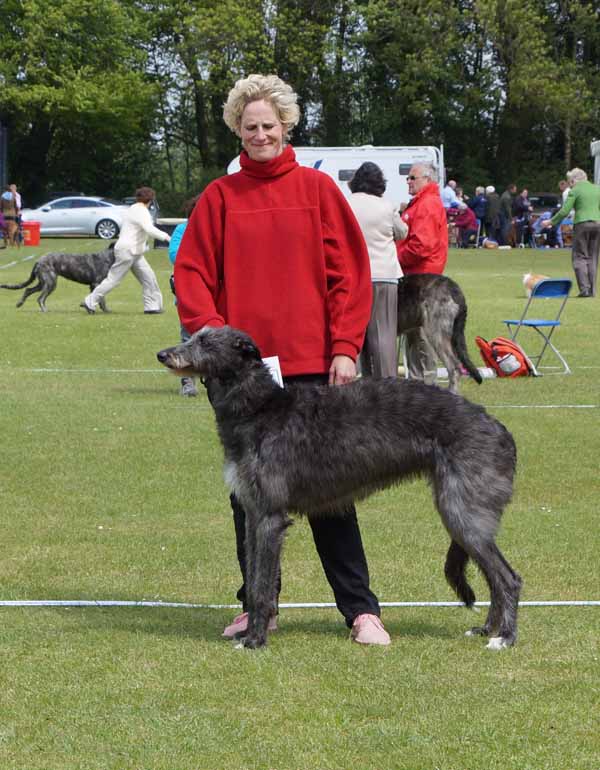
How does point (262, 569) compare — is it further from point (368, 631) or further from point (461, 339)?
point (461, 339)

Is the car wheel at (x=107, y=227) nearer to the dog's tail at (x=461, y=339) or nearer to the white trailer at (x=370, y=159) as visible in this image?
the white trailer at (x=370, y=159)

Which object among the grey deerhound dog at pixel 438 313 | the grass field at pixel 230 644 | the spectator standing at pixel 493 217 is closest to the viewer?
the grass field at pixel 230 644

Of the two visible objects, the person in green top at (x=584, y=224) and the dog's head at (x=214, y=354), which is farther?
the person in green top at (x=584, y=224)

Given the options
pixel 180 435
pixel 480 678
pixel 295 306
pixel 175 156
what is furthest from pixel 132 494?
pixel 175 156

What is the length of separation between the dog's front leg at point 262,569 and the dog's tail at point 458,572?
74cm

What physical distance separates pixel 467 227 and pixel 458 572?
3701 cm

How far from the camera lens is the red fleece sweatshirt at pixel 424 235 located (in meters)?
12.6

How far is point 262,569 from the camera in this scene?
5277 millimetres

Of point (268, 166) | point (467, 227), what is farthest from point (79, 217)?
point (268, 166)

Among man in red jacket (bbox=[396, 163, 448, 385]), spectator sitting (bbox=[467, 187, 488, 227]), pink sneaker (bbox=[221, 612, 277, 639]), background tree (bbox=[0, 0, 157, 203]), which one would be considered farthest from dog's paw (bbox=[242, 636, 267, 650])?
background tree (bbox=[0, 0, 157, 203])

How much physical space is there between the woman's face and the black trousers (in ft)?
3.02

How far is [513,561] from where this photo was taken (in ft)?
22.5

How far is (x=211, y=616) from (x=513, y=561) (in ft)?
5.78

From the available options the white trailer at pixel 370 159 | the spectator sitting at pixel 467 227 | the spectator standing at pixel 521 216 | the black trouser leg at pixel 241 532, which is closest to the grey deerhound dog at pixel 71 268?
the white trailer at pixel 370 159
